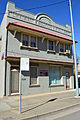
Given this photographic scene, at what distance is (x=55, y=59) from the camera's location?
53.3 feet

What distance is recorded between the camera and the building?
41.2ft

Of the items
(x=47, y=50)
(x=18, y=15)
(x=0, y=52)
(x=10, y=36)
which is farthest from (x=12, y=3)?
(x=47, y=50)

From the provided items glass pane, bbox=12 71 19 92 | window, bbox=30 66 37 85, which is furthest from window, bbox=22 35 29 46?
glass pane, bbox=12 71 19 92

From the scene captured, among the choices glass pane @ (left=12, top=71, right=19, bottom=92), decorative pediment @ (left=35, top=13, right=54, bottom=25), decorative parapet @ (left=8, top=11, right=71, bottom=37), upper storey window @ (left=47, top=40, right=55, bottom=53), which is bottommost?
glass pane @ (left=12, top=71, right=19, bottom=92)

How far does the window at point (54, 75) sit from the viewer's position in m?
16.0

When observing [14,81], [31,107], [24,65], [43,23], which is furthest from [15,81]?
[43,23]

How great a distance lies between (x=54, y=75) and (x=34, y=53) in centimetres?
403

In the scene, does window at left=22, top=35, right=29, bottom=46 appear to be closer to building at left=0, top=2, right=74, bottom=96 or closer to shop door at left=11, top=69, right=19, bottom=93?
building at left=0, top=2, right=74, bottom=96

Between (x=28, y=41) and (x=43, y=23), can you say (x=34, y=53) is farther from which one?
(x=43, y=23)

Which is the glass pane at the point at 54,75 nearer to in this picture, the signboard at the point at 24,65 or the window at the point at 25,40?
the window at the point at 25,40

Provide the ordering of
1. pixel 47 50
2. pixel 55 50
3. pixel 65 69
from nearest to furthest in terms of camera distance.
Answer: pixel 47 50 → pixel 55 50 → pixel 65 69

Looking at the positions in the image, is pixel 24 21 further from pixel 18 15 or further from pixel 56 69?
pixel 56 69

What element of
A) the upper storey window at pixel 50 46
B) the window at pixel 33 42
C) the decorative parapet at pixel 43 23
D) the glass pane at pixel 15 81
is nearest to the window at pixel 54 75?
the upper storey window at pixel 50 46

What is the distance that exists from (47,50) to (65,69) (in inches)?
157
